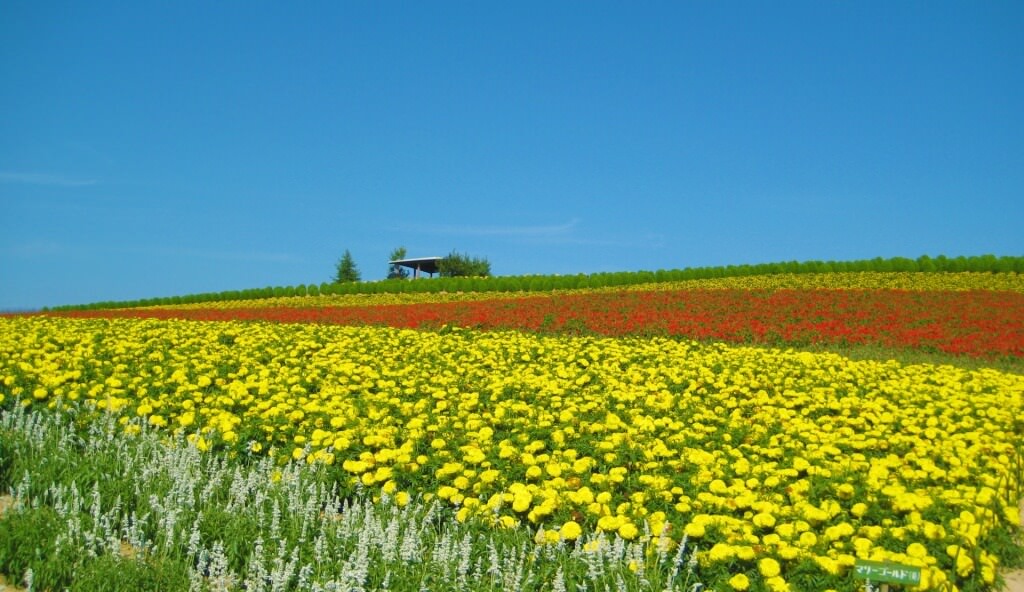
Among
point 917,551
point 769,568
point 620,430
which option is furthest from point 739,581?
point 620,430

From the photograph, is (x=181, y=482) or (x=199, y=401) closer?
(x=181, y=482)

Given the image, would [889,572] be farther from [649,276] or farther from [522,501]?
[649,276]

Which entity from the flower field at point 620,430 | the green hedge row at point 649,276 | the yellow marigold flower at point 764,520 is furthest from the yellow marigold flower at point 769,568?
the green hedge row at point 649,276

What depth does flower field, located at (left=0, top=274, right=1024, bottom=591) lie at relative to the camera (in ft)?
15.6

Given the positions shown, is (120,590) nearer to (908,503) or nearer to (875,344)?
(908,503)

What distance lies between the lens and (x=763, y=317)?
18.8 meters

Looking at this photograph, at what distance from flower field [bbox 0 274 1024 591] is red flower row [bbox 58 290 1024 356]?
153cm

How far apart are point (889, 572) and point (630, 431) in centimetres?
341

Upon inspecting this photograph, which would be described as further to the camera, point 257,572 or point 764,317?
point 764,317

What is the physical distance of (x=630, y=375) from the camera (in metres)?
10.0

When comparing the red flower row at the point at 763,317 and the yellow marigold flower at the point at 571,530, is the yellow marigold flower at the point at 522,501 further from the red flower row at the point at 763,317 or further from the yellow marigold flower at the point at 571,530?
the red flower row at the point at 763,317

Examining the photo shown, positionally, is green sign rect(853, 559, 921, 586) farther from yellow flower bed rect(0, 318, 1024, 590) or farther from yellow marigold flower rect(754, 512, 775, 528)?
yellow marigold flower rect(754, 512, 775, 528)

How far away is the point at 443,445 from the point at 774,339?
38.2 feet

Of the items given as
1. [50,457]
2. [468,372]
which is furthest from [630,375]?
[50,457]
